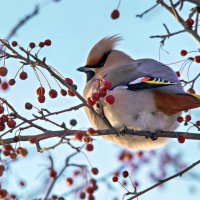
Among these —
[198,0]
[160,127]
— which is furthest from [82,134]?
[160,127]

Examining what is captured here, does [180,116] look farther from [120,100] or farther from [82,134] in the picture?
[82,134]

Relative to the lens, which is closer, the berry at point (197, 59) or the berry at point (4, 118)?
the berry at point (4, 118)

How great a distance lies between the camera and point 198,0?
2.71 meters

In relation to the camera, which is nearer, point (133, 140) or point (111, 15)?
point (111, 15)

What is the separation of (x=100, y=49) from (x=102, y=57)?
0.25ft

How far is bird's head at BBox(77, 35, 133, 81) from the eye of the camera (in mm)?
4762

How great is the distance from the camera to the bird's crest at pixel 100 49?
4.80 m

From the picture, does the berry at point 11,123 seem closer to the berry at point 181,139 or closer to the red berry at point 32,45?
the red berry at point 32,45

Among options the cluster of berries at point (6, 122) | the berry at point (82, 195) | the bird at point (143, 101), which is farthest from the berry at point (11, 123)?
the berry at point (82, 195)

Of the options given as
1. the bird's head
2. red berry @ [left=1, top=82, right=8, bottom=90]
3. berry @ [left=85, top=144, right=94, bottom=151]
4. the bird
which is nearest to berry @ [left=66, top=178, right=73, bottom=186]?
the bird

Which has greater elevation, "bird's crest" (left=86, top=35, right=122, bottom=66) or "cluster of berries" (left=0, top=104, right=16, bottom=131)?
"cluster of berries" (left=0, top=104, right=16, bottom=131)

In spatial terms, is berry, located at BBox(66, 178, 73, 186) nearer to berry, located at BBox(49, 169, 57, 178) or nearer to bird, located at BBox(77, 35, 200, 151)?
berry, located at BBox(49, 169, 57, 178)

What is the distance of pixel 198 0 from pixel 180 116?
1.24 m

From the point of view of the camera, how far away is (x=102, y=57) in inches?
191
